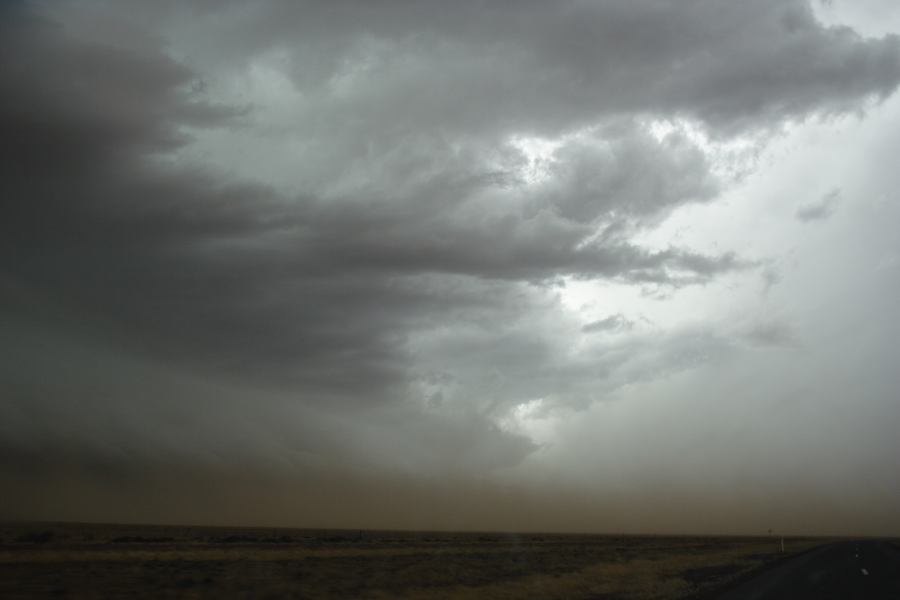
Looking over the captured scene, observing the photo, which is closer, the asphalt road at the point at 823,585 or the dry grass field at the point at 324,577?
the asphalt road at the point at 823,585

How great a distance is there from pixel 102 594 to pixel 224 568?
15.3 metres

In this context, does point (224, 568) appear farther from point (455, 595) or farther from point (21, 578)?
point (455, 595)

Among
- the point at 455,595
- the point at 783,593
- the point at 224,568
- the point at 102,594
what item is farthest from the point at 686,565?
the point at 102,594

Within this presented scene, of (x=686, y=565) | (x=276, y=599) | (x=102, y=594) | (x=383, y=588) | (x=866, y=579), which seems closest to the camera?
(x=102, y=594)

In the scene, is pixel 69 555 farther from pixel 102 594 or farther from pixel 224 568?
pixel 102 594

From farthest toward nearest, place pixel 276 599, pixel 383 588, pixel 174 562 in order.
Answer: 1. pixel 174 562
2. pixel 383 588
3. pixel 276 599

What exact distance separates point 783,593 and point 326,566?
96.5ft

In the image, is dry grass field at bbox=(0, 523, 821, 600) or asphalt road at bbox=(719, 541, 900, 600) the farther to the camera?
dry grass field at bbox=(0, 523, 821, 600)

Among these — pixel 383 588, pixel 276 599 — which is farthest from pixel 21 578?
pixel 383 588

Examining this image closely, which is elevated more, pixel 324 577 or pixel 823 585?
pixel 823 585

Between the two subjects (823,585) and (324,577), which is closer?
(823,585)

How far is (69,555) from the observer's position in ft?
160

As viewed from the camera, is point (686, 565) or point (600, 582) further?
point (686, 565)

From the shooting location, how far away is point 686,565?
189 feet
